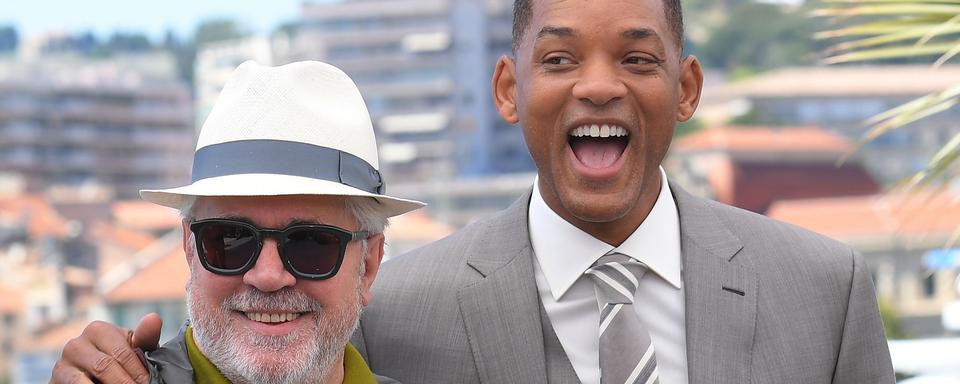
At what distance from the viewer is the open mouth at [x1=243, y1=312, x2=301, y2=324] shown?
217 cm

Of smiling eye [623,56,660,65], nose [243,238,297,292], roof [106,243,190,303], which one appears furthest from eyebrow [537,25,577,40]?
roof [106,243,190,303]

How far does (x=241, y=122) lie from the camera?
2.23m

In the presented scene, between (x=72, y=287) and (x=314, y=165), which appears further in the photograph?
(x=72, y=287)

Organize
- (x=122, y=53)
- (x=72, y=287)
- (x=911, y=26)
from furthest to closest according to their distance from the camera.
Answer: (x=122, y=53) < (x=72, y=287) < (x=911, y=26)

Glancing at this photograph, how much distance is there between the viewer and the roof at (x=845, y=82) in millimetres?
73062

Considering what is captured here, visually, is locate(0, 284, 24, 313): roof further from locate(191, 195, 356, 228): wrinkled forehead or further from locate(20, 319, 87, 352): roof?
locate(191, 195, 356, 228): wrinkled forehead

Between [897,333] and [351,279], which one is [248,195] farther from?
[897,333]

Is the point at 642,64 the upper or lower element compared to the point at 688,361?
upper

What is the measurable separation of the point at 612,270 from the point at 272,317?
67 cm

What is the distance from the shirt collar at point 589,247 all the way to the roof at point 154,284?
62.3 metres

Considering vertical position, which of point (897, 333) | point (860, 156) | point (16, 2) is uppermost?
point (16, 2)

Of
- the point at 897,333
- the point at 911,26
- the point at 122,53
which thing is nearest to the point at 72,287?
the point at 122,53

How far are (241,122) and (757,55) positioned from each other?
3235 inches

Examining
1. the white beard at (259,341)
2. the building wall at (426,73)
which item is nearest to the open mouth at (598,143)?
the white beard at (259,341)
